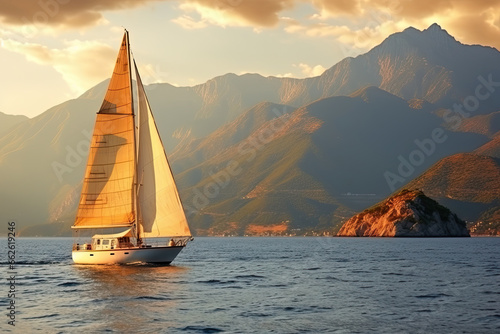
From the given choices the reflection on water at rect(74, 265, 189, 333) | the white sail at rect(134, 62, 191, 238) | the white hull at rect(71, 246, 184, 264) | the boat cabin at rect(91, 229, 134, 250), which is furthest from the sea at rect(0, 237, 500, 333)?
the white sail at rect(134, 62, 191, 238)

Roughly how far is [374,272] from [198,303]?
4053 centimetres

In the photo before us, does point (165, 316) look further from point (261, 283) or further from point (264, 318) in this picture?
point (261, 283)

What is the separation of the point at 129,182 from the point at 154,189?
3.50m

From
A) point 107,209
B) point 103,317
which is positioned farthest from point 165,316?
point 107,209

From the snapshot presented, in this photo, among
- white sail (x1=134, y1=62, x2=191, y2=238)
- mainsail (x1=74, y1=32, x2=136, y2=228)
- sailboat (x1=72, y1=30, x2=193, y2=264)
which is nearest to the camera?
white sail (x1=134, y1=62, x2=191, y2=238)

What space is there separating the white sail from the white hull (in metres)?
2.17

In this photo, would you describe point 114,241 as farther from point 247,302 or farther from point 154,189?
point 247,302

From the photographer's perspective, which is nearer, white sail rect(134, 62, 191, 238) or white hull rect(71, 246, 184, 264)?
white hull rect(71, 246, 184, 264)

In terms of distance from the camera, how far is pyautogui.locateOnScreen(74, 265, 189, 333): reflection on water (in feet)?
138

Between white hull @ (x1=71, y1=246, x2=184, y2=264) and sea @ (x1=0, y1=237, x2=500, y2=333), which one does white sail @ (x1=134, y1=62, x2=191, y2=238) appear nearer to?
white hull @ (x1=71, y1=246, x2=184, y2=264)

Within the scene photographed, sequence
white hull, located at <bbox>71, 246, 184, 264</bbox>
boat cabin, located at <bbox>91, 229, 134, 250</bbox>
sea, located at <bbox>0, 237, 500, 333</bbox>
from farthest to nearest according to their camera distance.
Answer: boat cabin, located at <bbox>91, 229, 134, 250</bbox>, white hull, located at <bbox>71, 246, 184, 264</bbox>, sea, located at <bbox>0, 237, 500, 333</bbox>

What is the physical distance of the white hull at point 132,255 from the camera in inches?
3137

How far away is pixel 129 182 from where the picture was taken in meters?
81.3

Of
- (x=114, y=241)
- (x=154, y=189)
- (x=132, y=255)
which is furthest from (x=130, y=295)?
(x=114, y=241)
